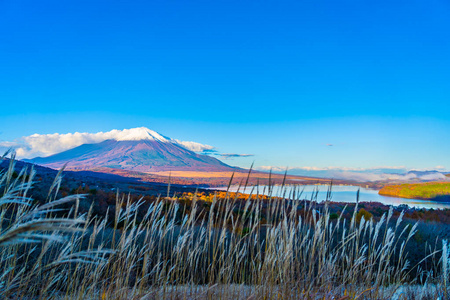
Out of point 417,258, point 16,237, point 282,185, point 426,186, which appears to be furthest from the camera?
point 426,186

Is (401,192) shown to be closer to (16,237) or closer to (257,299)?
(257,299)

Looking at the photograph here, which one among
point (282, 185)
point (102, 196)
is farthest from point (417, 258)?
point (102, 196)

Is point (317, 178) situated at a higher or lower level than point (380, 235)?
higher

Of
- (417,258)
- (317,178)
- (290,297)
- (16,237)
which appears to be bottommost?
(417,258)

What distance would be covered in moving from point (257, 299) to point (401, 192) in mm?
22254

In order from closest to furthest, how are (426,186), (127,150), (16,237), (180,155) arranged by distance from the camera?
(16,237) < (426,186) < (180,155) < (127,150)

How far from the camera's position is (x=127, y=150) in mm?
102375

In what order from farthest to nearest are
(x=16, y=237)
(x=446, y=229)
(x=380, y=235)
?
1. (x=446, y=229)
2. (x=380, y=235)
3. (x=16, y=237)

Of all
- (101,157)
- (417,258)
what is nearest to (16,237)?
(417,258)

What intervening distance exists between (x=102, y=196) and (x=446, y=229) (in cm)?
1037

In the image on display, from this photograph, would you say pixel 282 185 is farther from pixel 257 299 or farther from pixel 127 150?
pixel 127 150

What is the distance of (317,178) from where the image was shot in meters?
3.07

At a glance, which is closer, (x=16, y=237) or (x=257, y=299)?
(x=16, y=237)

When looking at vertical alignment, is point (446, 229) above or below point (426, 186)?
below
